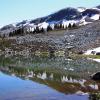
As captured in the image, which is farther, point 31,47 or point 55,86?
point 31,47

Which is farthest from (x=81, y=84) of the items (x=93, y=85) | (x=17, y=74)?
(x=17, y=74)

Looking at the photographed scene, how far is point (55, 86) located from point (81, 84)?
3.59 m

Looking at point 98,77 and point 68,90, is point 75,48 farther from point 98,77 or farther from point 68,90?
point 68,90

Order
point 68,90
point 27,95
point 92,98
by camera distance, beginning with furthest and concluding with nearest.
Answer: point 68,90
point 27,95
point 92,98

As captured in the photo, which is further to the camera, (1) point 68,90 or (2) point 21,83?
(2) point 21,83

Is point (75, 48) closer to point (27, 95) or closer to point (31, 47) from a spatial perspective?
point (31, 47)

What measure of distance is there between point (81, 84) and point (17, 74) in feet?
61.6

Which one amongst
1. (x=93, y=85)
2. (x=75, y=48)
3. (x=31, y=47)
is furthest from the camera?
(x=31, y=47)

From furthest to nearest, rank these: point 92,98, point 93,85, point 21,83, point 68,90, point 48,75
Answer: point 48,75, point 21,83, point 93,85, point 68,90, point 92,98

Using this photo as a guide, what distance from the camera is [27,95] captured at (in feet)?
131

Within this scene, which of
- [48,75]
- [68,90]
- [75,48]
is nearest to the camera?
[68,90]

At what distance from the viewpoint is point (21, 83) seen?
52125 millimetres

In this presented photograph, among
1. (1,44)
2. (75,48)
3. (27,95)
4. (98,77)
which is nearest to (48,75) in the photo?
(98,77)

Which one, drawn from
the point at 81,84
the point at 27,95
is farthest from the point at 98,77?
the point at 27,95
